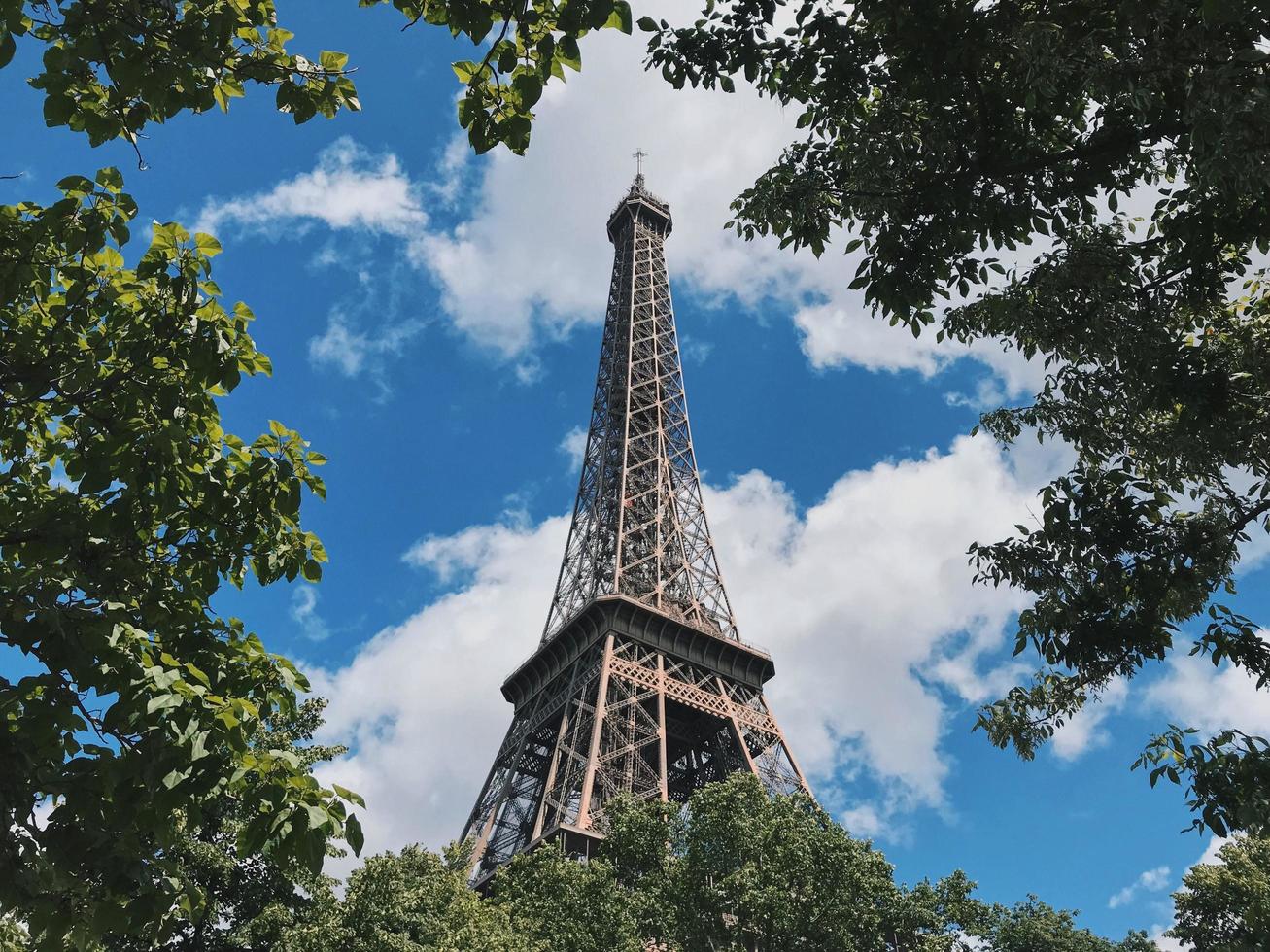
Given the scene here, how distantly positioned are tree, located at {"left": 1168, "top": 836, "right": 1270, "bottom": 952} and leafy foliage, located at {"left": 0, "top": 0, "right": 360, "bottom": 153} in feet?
116

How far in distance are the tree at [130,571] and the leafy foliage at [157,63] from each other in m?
0.79

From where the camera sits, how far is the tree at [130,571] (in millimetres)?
5340

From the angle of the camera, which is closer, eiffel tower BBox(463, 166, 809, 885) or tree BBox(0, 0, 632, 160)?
tree BBox(0, 0, 632, 160)

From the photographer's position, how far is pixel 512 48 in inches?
235

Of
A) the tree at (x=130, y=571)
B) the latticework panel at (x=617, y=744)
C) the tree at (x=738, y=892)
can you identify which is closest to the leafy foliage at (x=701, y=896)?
the tree at (x=738, y=892)

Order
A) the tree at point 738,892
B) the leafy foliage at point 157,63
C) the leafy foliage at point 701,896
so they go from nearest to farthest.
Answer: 1. the leafy foliage at point 157,63
2. the leafy foliage at point 701,896
3. the tree at point 738,892

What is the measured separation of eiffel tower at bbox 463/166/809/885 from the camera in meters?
42.8

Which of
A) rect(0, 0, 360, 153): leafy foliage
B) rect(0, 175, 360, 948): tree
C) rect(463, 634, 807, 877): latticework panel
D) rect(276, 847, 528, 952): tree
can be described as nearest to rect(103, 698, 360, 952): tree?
rect(276, 847, 528, 952): tree

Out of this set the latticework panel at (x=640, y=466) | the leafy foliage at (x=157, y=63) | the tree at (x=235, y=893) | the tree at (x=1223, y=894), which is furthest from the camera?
the latticework panel at (x=640, y=466)

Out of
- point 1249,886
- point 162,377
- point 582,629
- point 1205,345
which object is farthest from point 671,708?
point 162,377

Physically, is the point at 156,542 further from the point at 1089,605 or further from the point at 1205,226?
the point at 1205,226

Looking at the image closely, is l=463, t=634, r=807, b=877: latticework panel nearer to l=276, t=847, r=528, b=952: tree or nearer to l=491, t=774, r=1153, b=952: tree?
l=491, t=774, r=1153, b=952: tree

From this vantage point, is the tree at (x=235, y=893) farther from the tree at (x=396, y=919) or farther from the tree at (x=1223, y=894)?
the tree at (x=1223, y=894)

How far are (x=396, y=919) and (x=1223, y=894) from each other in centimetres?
2960
